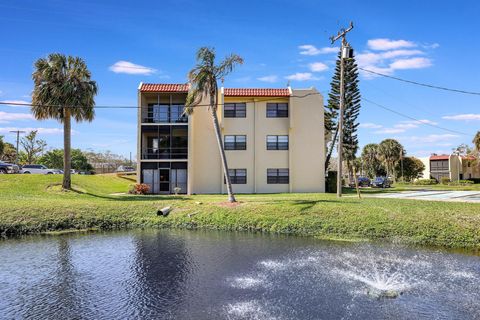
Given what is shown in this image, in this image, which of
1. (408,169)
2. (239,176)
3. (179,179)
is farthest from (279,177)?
(408,169)

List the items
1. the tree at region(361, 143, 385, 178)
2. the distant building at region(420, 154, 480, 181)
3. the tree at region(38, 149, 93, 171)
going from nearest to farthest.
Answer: the tree at region(38, 149, 93, 171), the tree at region(361, 143, 385, 178), the distant building at region(420, 154, 480, 181)

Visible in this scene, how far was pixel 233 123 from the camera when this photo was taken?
3662 centimetres

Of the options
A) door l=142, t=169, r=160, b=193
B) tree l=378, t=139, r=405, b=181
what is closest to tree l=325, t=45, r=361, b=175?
door l=142, t=169, r=160, b=193

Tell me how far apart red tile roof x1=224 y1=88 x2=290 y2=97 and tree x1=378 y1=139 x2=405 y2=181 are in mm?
44239

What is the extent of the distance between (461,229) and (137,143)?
87.5ft

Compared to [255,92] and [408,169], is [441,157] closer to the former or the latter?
[408,169]

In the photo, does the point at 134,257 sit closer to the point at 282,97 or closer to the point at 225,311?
the point at 225,311

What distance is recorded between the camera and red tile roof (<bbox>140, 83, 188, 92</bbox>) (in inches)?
1404

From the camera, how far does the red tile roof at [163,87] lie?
35.7 metres

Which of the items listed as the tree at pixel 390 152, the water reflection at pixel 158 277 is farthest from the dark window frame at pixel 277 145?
the tree at pixel 390 152

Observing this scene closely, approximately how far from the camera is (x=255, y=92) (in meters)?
36.2

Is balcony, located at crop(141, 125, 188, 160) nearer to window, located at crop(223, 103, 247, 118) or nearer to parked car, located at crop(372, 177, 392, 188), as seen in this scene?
window, located at crop(223, 103, 247, 118)

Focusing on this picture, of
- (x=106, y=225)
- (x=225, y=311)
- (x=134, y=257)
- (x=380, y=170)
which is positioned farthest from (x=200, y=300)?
(x=380, y=170)

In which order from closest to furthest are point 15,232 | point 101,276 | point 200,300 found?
1. point 200,300
2. point 101,276
3. point 15,232
